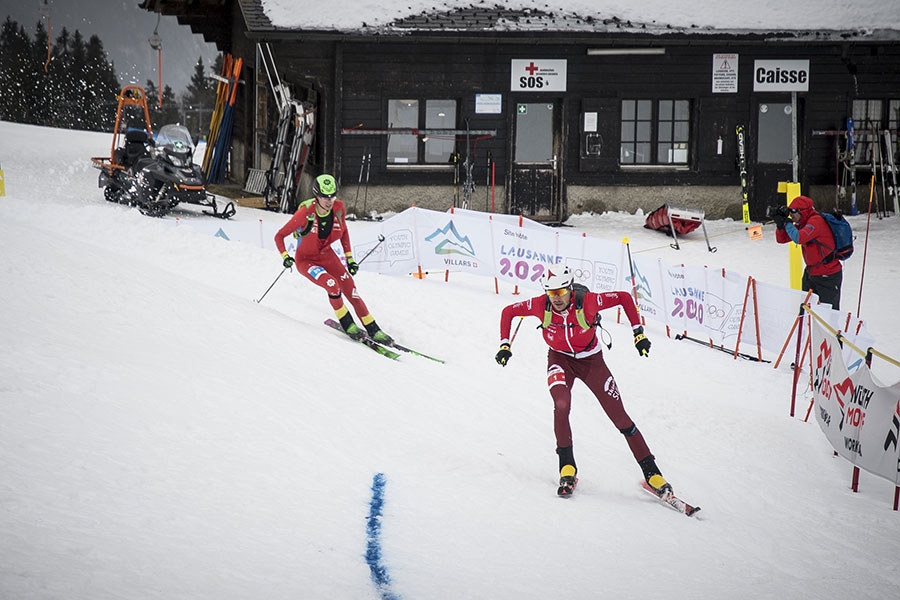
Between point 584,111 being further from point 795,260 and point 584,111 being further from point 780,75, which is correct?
point 795,260

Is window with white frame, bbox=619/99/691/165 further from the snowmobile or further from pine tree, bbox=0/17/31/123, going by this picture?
pine tree, bbox=0/17/31/123

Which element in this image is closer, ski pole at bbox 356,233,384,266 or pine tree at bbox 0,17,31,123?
ski pole at bbox 356,233,384,266

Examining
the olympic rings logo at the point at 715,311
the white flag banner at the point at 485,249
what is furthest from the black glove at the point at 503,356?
the white flag banner at the point at 485,249

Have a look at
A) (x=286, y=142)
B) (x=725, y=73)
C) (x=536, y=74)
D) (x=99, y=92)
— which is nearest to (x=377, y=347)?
(x=536, y=74)

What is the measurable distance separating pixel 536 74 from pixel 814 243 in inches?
424

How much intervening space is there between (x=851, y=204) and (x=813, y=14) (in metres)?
4.36

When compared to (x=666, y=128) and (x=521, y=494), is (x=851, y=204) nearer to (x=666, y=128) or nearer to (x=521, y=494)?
(x=666, y=128)

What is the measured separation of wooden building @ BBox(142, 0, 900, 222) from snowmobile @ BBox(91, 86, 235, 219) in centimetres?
321

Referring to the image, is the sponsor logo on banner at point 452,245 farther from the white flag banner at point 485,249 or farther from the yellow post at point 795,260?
the yellow post at point 795,260

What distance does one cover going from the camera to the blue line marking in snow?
561 centimetres

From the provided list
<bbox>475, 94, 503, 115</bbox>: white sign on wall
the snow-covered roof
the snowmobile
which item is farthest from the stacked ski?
<bbox>475, 94, 503, 115</bbox>: white sign on wall

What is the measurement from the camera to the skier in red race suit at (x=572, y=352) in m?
8.05

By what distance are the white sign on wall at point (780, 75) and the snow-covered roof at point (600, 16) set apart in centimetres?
74

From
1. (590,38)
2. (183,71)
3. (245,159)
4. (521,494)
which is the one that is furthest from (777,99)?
(183,71)
